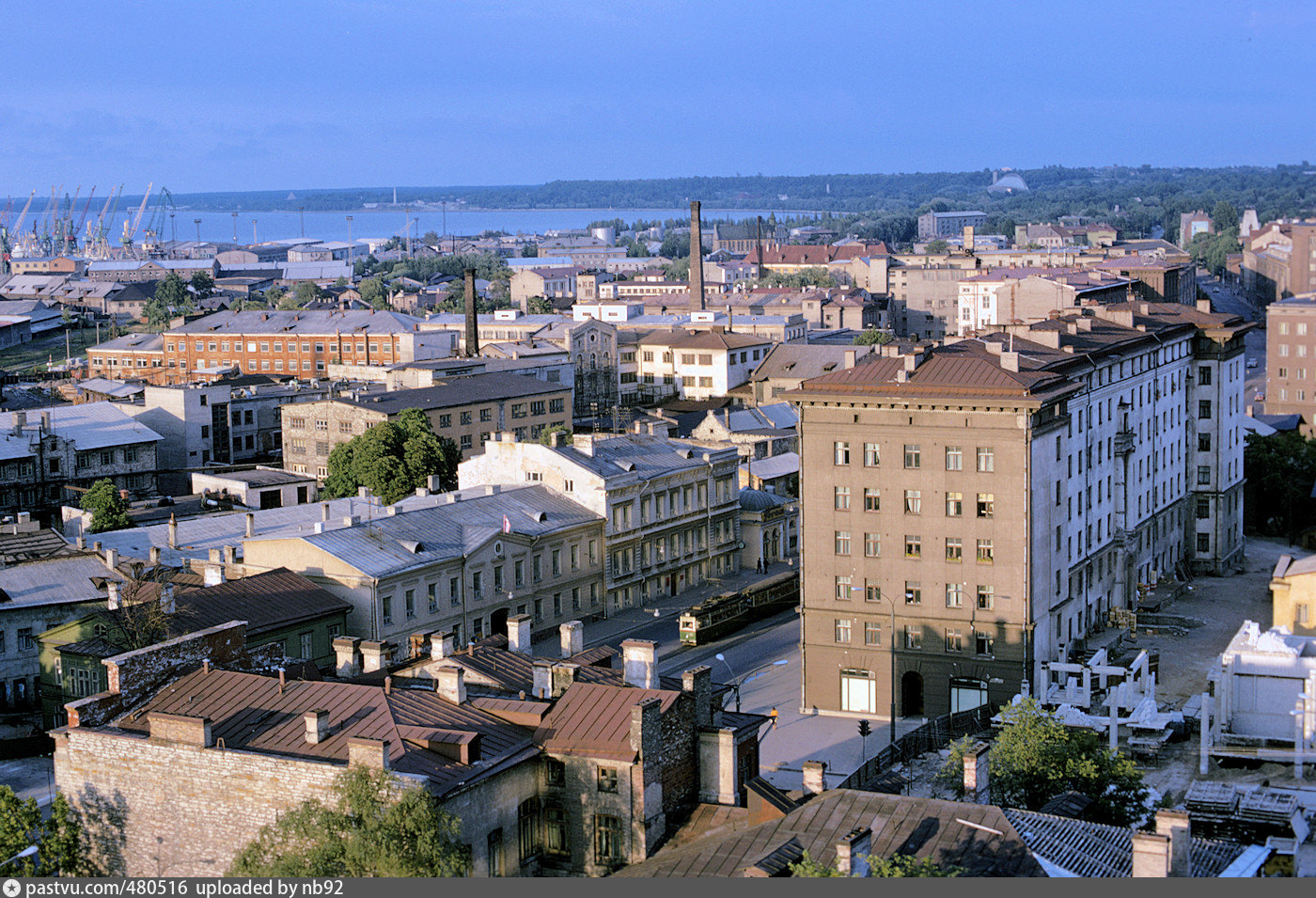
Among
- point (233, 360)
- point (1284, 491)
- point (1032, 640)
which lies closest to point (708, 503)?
point (1032, 640)

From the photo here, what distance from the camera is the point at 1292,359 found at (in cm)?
10525

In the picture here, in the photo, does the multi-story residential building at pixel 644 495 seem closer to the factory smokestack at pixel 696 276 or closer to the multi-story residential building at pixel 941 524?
the multi-story residential building at pixel 941 524

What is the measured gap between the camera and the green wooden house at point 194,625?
42.2m

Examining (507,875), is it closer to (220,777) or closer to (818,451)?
(220,777)

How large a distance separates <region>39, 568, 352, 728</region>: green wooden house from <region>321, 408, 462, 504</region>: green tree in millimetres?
23746

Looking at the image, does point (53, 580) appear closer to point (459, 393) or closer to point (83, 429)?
point (83, 429)

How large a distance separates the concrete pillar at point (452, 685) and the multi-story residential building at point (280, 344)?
94617 mm

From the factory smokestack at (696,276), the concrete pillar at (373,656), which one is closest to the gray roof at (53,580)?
the concrete pillar at (373,656)

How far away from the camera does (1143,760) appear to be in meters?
43.4

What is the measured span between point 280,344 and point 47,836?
342 feet

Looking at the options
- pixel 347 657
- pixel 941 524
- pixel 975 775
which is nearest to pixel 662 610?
pixel 941 524

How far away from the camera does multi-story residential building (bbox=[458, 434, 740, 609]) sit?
A: 198 feet

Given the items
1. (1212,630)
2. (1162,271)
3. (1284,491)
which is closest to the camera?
(1212,630)

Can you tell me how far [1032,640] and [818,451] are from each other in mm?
8556
